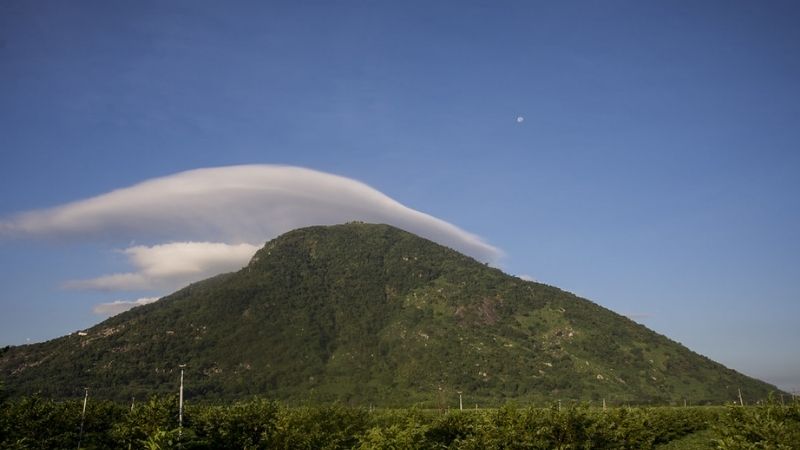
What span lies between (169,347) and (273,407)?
180457 millimetres

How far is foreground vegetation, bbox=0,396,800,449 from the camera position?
2558 cm

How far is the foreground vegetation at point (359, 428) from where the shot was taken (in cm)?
2558

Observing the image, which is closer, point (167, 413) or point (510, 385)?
point (167, 413)

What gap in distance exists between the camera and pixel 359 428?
3497 centimetres

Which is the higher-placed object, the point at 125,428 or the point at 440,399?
the point at 125,428

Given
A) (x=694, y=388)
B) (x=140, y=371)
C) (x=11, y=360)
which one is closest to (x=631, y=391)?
(x=694, y=388)

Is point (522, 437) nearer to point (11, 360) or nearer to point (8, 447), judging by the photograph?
point (8, 447)

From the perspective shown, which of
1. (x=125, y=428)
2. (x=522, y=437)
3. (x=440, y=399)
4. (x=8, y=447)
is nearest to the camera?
(x=8, y=447)

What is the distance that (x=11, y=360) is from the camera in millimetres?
190125

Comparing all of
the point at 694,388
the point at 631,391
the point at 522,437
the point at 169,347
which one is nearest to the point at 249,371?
the point at 169,347

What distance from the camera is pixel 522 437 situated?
29719mm

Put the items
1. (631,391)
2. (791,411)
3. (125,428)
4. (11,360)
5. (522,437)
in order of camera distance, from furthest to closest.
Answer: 1. (11,360)
2. (631,391)
3. (791,411)
4. (125,428)
5. (522,437)

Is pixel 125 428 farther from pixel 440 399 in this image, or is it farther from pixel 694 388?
pixel 694 388

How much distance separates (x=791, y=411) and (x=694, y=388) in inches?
6735
